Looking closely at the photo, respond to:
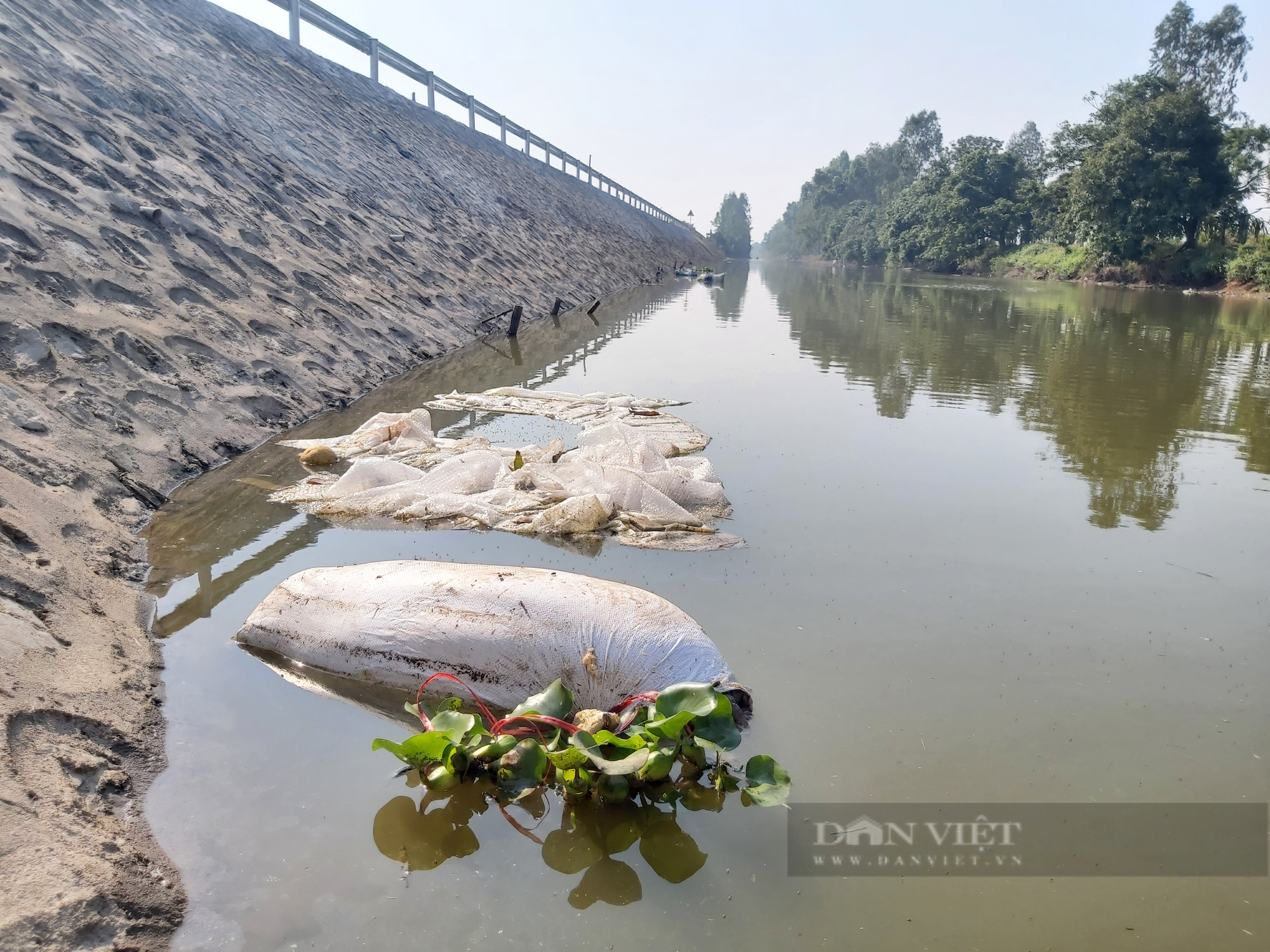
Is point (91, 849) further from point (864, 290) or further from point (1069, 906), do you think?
point (864, 290)

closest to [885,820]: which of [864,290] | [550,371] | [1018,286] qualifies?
[550,371]

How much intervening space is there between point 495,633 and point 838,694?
1537mm

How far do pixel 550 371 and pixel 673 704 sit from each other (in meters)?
9.24

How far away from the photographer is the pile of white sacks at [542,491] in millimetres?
5438

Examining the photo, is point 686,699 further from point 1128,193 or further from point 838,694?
point 1128,193

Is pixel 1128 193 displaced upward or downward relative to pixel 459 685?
upward

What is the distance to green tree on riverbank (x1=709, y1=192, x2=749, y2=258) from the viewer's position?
132 m

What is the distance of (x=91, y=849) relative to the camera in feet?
8.03

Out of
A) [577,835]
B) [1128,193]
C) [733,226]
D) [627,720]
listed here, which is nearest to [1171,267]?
[1128,193]

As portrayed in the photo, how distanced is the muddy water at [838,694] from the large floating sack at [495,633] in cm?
21

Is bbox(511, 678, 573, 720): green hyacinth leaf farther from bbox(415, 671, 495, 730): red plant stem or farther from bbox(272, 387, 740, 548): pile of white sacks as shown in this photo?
bbox(272, 387, 740, 548): pile of white sacks

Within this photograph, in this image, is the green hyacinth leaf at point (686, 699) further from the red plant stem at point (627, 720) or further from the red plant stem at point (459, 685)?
the red plant stem at point (459, 685)

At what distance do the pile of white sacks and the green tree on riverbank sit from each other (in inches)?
4963

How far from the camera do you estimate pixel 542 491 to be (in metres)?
5.86
